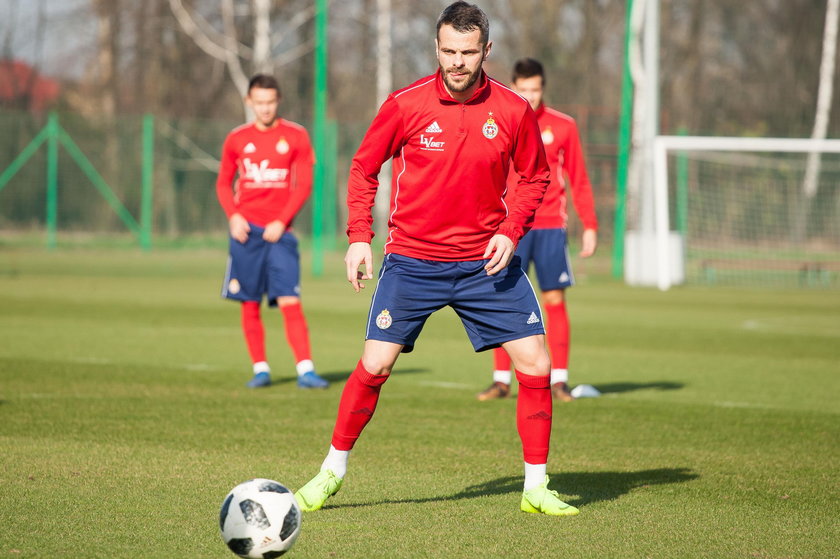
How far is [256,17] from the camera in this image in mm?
37812

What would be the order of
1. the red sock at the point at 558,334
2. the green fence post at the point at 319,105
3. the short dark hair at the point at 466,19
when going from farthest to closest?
the green fence post at the point at 319,105 < the red sock at the point at 558,334 < the short dark hair at the point at 466,19

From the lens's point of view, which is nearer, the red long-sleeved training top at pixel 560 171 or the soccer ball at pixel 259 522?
the soccer ball at pixel 259 522

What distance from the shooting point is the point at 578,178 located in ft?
29.6

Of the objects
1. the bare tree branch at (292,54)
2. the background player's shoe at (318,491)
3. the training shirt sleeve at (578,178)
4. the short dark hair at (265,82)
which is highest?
the bare tree branch at (292,54)

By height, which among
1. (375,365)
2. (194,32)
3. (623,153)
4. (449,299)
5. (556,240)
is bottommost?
(375,365)

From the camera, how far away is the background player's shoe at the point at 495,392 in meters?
8.80

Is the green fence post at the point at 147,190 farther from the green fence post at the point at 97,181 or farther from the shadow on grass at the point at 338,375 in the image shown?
the shadow on grass at the point at 338,375

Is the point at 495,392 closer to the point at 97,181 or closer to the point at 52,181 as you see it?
the point at 52,181

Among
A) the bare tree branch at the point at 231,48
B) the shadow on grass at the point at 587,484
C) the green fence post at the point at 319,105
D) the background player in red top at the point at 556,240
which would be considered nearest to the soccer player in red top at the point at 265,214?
the background player in red top at the point at 556,240

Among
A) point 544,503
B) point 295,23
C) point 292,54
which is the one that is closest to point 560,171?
point 544,503

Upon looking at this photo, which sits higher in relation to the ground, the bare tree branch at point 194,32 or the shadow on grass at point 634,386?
the bare tree branch at point 194,32

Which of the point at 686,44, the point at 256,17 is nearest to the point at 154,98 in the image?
the point at 256,17

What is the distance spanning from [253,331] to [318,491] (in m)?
4.33

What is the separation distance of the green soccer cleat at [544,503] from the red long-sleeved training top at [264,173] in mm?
4577
